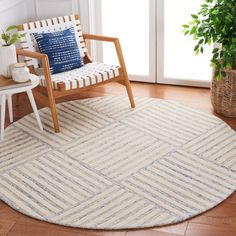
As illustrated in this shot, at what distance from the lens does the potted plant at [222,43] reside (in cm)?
337

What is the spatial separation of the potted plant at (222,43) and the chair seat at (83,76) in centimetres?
65

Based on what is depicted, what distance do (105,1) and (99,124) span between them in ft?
3.77

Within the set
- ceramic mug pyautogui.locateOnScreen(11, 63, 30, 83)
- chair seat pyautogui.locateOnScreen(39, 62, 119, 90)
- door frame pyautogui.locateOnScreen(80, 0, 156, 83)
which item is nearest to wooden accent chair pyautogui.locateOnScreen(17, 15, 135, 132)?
chair seat pyautogui.locateOnScreen(39, 62, 119, 90)

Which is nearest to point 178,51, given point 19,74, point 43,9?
point 43,9

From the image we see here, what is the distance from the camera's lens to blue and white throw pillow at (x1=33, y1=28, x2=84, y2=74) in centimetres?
380

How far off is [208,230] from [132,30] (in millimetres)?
2166

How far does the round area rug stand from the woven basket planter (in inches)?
4.0

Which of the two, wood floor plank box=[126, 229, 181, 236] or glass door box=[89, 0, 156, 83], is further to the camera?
glass door box=[89, 0, 156, 83]

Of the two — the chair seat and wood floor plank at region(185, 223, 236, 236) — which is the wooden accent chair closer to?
the chair seat

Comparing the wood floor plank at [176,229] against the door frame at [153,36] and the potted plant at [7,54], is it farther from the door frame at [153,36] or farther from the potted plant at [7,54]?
the door frame at [153,36]

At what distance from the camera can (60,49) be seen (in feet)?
12.6

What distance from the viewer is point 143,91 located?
4250 millimetres

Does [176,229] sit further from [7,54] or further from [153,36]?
[153,36]

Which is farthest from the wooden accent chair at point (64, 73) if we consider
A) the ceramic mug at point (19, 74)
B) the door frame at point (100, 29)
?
the door frame at point (100, 29)
